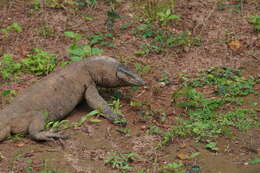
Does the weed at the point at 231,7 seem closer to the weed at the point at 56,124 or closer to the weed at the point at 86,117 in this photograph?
the weed at the point at 86,117

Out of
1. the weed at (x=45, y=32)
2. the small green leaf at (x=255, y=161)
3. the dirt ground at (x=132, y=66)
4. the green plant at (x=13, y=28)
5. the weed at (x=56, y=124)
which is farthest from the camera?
the green plant at (x=13, y=28)

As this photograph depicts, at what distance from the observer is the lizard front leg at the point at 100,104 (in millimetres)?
6385

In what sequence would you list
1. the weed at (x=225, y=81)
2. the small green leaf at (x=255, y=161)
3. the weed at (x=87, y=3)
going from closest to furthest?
the small green leaf at (x=255, y=161)
the weed at (x=225, y=81)
the weed at (x=87, y=3)

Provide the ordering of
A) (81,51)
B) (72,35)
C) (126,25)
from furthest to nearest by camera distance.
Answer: (126,25) → (72,35) → (81,51)

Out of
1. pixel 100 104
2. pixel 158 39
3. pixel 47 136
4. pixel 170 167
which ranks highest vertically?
pixel 158 39

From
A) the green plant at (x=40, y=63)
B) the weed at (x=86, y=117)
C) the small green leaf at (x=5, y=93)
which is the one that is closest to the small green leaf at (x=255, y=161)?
the weed at (x=86, y=117)

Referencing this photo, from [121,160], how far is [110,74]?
189 cm

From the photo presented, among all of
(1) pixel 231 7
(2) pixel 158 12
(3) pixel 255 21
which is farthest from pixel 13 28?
(3) pixel 255 21

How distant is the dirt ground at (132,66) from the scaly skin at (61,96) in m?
0.18

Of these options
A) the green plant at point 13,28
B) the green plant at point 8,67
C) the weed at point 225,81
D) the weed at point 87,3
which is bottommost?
the weed at point 225,81

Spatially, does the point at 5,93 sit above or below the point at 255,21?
below

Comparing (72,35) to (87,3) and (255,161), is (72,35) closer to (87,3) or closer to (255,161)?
(87,3)

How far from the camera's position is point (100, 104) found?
659cm

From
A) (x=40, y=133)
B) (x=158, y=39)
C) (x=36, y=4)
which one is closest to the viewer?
(x=40, y=133)
